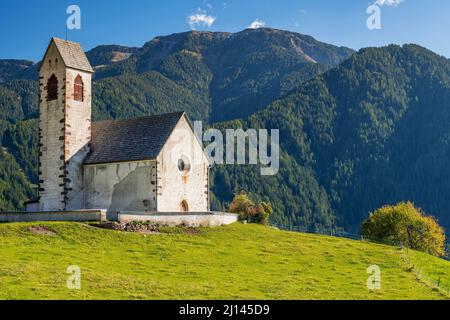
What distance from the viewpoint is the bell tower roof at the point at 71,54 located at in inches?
2441

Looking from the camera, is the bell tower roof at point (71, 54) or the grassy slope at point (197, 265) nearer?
the grassy slope at point (197, 265)

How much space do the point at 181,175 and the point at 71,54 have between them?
16.4 m

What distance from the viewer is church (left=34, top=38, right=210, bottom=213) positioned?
190 ft

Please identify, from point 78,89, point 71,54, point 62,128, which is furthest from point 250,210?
point 71,54

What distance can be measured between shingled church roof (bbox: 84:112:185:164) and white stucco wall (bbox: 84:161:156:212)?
28.7 inches

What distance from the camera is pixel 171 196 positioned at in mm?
58625

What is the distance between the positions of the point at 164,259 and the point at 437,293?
16.8 m

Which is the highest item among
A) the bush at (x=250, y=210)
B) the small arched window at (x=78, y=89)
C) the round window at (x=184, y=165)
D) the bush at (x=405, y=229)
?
the small arched window at (x=78, y=89)

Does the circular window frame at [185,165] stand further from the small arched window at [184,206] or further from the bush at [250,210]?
the bush at [250,210]

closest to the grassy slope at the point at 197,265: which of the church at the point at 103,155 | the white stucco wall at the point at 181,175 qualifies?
the white stucco wall at the point at 181,175

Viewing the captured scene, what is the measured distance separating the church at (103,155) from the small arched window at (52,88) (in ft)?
0.32

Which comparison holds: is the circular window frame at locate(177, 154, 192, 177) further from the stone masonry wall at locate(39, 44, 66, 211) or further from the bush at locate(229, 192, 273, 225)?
the bush at locate(229, 192, 273, 225)
